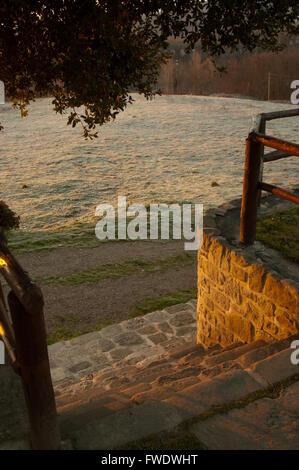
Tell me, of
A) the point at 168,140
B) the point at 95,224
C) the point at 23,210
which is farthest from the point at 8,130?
the point at 95,224

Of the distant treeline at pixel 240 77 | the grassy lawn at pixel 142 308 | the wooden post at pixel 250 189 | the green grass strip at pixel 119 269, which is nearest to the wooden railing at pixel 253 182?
the wooden post at pixel 250 189

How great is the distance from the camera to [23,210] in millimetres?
11188

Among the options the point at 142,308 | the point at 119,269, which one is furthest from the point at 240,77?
the point at 142,308

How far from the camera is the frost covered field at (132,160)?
38.0 ft

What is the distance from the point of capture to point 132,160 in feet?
49.3

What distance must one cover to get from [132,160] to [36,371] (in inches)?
518

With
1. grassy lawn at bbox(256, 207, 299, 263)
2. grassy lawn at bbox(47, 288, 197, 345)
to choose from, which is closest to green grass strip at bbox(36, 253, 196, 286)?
grassy lawn at bbox(47, 288, 197, 345)

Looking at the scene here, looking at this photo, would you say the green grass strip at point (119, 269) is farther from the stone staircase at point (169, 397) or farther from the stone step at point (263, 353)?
the stone step at point (263, 353)

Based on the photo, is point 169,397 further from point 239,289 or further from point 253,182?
point 253,182

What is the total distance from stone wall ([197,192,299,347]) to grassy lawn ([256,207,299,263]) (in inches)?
5.1

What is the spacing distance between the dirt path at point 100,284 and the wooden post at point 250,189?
2810 millimetres

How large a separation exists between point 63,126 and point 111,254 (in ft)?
43.7

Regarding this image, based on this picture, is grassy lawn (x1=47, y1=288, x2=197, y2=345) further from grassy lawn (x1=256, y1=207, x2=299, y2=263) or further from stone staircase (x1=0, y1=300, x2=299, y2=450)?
grassy lawn (x1=256, y1=207, x2=299, y2=263)
